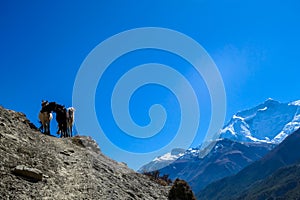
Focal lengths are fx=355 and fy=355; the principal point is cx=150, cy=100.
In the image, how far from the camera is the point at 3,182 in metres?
18.7

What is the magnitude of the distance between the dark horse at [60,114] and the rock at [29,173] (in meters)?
16.5

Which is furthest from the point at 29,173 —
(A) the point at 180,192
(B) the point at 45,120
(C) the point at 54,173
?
(A) the point at 180,192

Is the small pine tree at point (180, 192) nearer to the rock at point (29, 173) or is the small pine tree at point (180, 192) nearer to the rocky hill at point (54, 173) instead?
the rocky hill at point (54, 173)

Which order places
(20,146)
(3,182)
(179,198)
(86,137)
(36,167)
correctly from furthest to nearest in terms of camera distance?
(86,137), (179,198), (20,146), (36,167), (3,182)

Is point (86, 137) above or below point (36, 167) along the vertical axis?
above

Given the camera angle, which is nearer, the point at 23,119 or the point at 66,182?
the point at 66,182

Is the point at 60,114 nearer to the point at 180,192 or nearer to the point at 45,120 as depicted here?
the point at 45,120

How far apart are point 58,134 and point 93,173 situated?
45.0ft

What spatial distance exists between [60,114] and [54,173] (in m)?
15.7

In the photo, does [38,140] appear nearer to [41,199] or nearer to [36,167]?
[36,167]

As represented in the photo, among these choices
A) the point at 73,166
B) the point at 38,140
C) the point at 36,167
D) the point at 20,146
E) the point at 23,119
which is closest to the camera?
the point at 36,167

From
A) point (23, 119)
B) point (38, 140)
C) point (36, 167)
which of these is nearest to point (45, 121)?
point (23, 119)

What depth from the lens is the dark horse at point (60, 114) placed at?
122 feet

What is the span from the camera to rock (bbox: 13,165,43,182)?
20.4 meters
